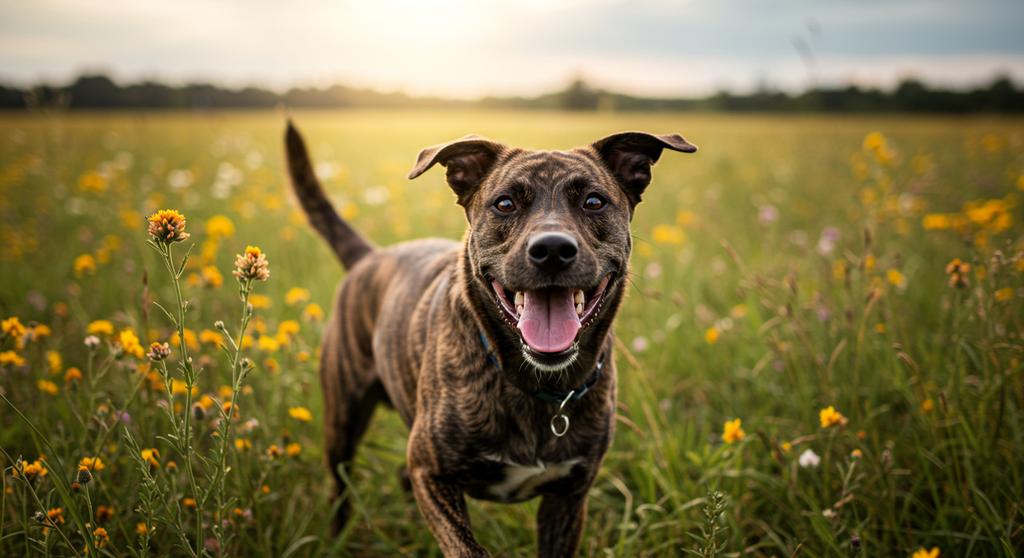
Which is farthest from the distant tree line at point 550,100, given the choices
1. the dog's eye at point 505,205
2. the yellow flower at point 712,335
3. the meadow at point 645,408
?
the dog's eye at point 505,205

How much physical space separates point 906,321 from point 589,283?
298cm

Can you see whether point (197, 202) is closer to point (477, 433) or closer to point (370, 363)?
point (370, 363)

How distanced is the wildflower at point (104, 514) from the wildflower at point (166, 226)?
1310 mm

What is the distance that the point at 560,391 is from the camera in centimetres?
251

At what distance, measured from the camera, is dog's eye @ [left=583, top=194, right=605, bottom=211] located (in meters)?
2.64

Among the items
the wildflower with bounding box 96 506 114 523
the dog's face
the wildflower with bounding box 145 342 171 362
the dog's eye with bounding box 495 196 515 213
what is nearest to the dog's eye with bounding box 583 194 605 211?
the dog's face

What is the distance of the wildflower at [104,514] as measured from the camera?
7.96 ft

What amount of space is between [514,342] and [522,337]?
0.22 meters

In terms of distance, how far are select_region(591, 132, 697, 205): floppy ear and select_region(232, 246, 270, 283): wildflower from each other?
1.59 m

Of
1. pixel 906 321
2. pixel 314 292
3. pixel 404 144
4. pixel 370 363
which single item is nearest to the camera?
pixel 370 363

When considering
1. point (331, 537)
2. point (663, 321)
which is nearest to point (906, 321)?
point (663, 321)

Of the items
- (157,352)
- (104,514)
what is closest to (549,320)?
(157,352)

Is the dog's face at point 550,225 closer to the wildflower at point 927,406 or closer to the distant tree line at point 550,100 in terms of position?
the wildflower at point 927,406

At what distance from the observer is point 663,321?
485 centimetres
